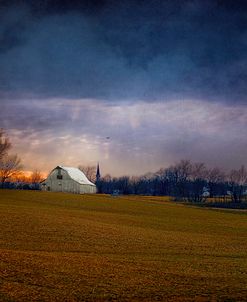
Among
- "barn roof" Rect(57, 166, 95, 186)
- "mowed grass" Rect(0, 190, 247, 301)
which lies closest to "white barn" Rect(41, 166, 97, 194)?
"barn roof" Rect(57, 166, 95, 186)

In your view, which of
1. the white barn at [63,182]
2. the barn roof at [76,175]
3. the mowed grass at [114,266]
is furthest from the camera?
the barn roof at [76,175]

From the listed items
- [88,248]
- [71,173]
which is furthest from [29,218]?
[71,173]

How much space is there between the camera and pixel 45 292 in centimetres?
1329

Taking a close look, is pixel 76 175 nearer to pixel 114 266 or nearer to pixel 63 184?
pixel 63 184

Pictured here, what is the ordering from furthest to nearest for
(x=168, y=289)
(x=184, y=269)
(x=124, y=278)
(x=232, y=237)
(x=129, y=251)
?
(x=232, y=237)
(x=129, y=251)
(x=184, y=269)
(x=124, y=278)
(x=168, y=289)

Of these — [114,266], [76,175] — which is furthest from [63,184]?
[114,266]

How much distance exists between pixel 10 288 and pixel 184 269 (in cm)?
894

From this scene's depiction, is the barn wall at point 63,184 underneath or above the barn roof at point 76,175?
underneath

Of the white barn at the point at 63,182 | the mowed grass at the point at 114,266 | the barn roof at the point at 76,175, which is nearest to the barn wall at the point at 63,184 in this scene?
the white barn at the point at 63,182

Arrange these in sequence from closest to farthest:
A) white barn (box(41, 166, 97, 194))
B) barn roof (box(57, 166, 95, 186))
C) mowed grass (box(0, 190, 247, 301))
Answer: mowed grass (box(0, 190, 247, 301))
white barn (box(41, 166, 97, 194))
barn roof (box(57, 166, 95, 186))

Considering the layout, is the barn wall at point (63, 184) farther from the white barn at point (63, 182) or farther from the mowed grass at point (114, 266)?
the mowed grass at point (114, 266)

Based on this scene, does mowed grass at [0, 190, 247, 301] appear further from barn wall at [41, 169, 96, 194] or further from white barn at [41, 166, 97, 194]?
barn wall at [41, 169, 96, 194]

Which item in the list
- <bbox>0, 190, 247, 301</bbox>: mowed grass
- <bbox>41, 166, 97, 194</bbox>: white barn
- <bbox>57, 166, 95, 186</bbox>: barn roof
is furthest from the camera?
<bbox>57, 166, 95, 186</bbox>: barn roof

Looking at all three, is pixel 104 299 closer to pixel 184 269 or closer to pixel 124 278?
pixel 124 278
